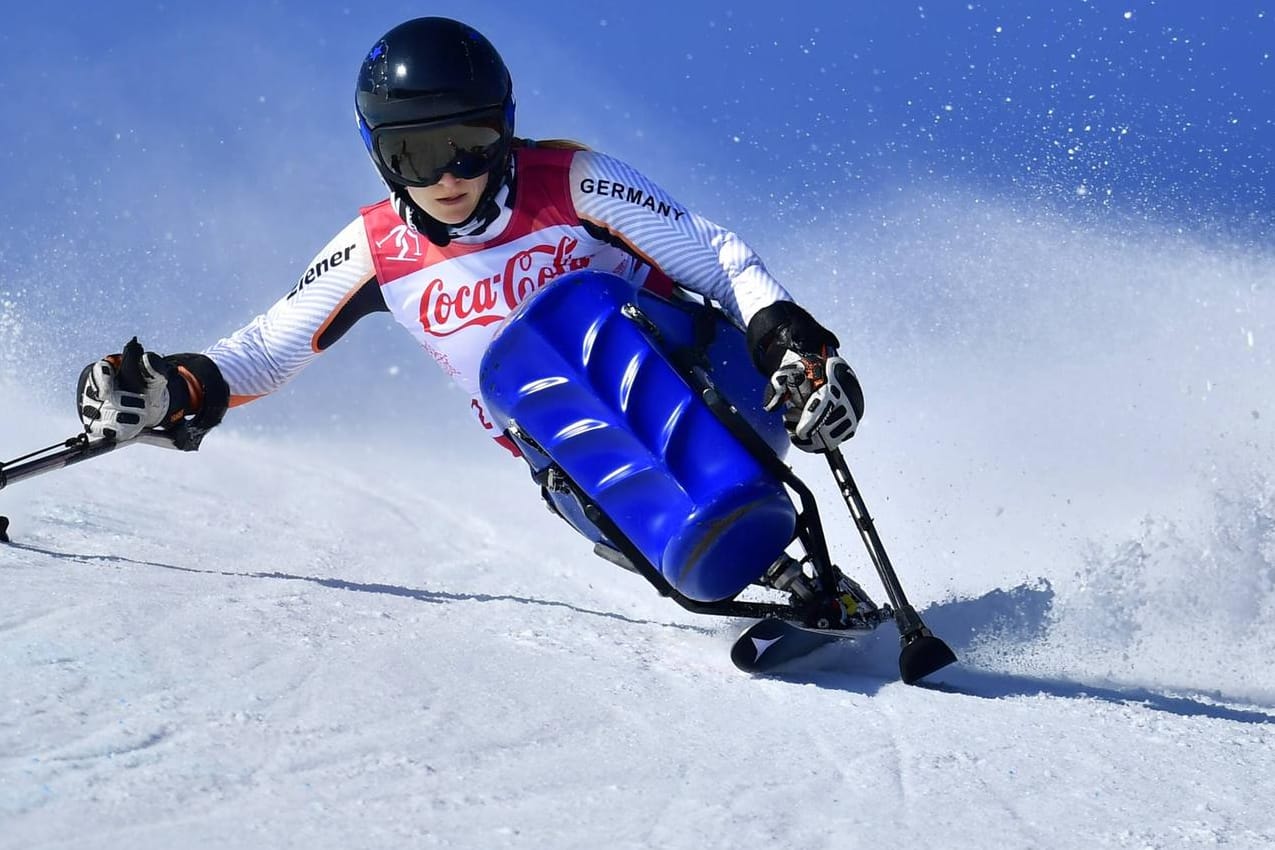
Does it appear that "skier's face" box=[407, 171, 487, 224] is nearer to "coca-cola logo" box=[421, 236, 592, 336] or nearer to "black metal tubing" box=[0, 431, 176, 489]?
"coca-cola logo" box=[421, 236, 592, 336]

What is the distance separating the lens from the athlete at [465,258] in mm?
4359

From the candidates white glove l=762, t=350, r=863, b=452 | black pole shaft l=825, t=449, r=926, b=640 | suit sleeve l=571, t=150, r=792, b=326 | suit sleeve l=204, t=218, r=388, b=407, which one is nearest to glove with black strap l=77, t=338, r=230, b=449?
suit sleeve l=204, t=218, r=388, b=407

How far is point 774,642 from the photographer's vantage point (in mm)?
4051

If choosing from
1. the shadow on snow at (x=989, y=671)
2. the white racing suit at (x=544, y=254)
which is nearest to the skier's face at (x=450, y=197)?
the white racing suit at (x=544, y=254)

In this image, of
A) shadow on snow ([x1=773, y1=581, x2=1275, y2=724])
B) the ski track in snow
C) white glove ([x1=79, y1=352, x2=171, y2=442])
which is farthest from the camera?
white glove ([x1=79, y1=352, x2=171, y2=442])

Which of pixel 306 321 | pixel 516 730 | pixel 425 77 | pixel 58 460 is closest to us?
pixel 516 730

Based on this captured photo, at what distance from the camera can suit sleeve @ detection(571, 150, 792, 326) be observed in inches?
186

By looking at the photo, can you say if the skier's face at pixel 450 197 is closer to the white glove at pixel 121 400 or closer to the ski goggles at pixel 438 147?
the ski goggles at pixel 438 147

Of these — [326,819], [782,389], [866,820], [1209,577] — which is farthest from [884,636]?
[326,819]

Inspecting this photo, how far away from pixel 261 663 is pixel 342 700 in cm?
38

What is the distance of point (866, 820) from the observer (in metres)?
2.60

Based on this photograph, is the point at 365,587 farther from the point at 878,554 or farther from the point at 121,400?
the point at 878,554

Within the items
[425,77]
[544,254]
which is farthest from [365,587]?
[425,77]

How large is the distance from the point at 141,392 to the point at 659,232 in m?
2.17
